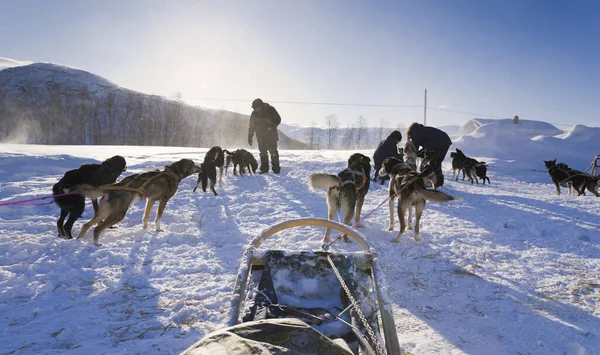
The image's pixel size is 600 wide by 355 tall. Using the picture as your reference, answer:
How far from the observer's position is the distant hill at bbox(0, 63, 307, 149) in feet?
195

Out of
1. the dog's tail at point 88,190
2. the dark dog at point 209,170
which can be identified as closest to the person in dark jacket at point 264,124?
the dark dog at point 209,170

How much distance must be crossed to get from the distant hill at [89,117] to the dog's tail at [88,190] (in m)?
61.1

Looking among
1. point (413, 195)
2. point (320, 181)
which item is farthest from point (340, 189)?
point (413, 195)

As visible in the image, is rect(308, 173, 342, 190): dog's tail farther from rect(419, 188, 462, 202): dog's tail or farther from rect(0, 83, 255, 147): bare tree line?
rect(0, 83, 255, 147): bare tree line

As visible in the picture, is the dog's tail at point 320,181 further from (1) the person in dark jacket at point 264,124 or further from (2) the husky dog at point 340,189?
(1) the person in dark jacket at point 264,124

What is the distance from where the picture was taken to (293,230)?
17.3ft

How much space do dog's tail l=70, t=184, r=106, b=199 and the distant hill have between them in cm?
6105

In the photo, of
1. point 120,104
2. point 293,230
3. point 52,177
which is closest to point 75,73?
point 120,104

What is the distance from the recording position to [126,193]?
489 centimetres

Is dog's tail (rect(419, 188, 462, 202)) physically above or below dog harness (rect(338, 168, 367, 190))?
below

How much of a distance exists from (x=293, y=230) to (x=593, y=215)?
247 inches

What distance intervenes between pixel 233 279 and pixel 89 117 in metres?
73.3

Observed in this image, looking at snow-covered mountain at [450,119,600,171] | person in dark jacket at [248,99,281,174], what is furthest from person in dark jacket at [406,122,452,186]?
snow-covered mountain at [450,119,600,171]

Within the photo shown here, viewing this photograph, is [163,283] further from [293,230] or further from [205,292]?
[293,230]
